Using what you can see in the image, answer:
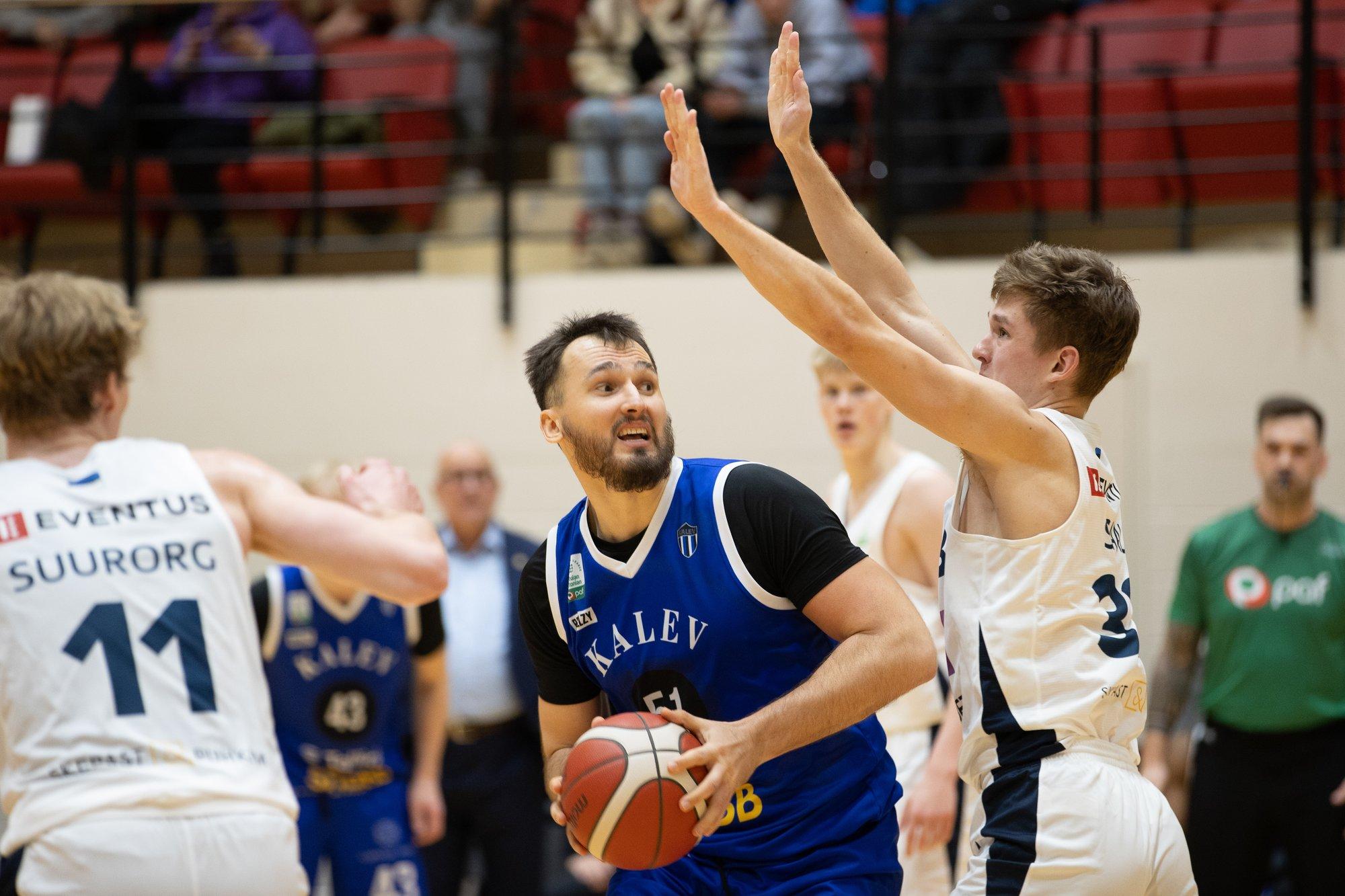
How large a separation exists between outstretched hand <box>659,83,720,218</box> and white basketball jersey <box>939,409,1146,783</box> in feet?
2.78

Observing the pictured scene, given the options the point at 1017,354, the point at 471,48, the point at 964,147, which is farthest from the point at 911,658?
the point at 471,48

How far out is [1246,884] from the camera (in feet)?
18.7

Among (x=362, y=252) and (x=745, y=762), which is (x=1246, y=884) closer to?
(x=745, y=762)

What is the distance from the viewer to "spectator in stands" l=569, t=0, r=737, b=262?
761cm

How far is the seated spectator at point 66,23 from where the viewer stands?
912 cm

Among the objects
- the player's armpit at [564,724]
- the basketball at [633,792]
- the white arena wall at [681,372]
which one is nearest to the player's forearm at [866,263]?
the basketball at [633,792]

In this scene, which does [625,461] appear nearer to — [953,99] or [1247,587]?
[1247,587]

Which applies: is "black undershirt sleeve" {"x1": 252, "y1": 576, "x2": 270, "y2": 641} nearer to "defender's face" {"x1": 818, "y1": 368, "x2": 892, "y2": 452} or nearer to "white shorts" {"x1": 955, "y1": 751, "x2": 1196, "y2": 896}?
"defender's face" {"x1": 818, "y1": 368, "x2": 892, "y2": 452}

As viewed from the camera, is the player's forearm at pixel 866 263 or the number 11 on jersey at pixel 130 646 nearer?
the number 11 on jersey at pixel 130 646

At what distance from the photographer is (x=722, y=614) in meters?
3.00

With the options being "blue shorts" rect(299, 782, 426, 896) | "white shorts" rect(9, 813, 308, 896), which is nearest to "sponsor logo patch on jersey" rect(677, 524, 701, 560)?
"white shorts" rect(9, 813, 308, 896)

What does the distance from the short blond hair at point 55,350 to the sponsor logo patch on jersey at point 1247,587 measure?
459cm

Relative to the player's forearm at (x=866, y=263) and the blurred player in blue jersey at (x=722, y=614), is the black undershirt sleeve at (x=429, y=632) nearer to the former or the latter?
the blurred player in blue jersey at (x=722, y=614)

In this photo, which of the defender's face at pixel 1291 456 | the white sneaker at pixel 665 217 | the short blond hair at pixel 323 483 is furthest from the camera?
the white sneaker at pixel 665 217
